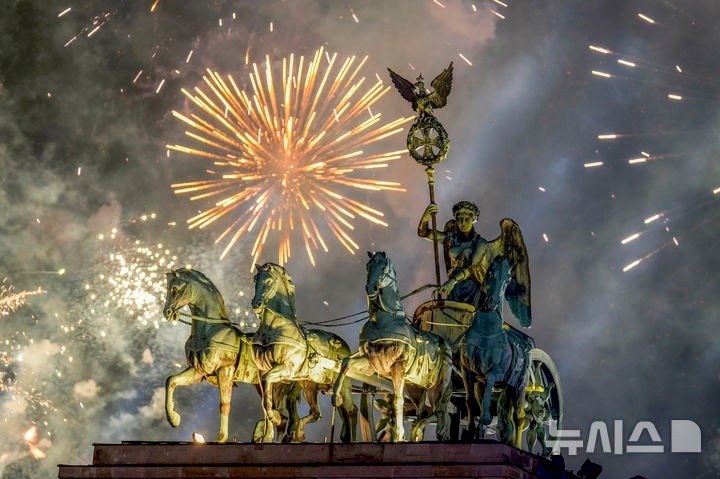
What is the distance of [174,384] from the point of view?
2112 centimetres

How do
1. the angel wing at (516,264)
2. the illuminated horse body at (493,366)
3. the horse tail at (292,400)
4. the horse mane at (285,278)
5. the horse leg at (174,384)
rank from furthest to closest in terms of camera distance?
the angel wing at (516,264) < the horse tail at (292,400) < the horse mane at (285,278) < the horse leg at (174,384) < the illuminated horse body at (493,366)

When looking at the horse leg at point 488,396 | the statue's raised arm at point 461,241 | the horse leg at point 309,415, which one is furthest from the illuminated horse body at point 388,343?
the statue's raised arm at point 461,241

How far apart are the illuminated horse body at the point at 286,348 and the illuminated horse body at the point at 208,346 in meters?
0.50

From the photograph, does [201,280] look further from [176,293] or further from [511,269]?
[511,269]

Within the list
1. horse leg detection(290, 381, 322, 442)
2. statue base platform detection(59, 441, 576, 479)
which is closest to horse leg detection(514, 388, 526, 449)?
statue base platform detection(59, 441, 576, 479)

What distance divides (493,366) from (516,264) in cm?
359

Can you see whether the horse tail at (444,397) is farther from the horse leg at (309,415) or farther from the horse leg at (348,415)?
the horse leg at (309,415)

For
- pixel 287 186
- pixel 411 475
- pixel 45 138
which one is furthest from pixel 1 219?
pixel 411 475

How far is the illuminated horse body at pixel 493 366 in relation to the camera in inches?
807

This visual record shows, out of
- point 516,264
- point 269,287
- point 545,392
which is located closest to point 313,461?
point 269,287

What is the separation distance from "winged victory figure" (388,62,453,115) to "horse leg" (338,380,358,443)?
628 centimetres

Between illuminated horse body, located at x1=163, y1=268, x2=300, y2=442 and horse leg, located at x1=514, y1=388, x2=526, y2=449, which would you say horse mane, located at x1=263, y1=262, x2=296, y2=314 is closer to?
illuminated horse body, located at x1=163, y1=268, x2=300, y2=442

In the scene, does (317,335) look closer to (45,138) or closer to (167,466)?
(167,466)

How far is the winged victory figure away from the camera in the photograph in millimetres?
25344
